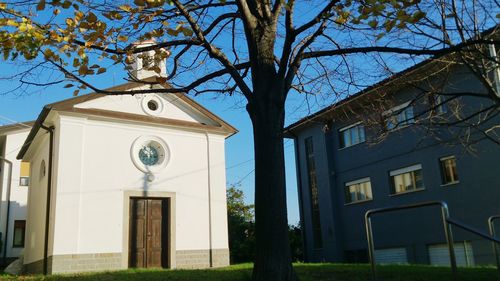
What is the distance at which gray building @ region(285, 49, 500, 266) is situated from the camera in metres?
13.2

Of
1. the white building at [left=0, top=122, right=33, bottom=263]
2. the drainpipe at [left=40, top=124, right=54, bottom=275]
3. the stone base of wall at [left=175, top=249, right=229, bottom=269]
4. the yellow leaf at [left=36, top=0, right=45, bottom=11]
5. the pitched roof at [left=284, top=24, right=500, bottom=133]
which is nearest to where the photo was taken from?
the yellow leaf at [left=36, top=0, right=45, bottom=11]

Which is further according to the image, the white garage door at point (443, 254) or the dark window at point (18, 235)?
the dark window at point (18, 235)

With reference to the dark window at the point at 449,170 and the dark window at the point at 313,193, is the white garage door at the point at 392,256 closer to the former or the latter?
the dark window at the point at 449,170

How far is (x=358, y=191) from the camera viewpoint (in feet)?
82.4

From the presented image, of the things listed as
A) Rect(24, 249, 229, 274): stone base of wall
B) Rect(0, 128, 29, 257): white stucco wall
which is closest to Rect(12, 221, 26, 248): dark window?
Rect(0, 128, 29, 257): white stucco wall

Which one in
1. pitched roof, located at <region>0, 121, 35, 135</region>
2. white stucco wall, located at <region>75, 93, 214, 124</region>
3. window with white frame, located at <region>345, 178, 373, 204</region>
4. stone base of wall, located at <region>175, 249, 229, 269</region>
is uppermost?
pitched roof, located at <region>0, 121, 35, 135</region>

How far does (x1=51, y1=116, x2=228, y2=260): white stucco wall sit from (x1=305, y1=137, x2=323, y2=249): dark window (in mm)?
10292

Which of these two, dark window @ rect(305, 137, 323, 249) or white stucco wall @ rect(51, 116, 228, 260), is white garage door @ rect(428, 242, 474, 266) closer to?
dark window @ rect(305, 137, 323, 249)

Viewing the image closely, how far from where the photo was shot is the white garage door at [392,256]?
2173 cm

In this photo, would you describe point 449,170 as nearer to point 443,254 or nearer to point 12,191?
point 443,254

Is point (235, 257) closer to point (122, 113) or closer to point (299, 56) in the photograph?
point (122, 113)

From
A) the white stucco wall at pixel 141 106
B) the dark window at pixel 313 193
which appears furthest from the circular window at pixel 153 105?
the dark window at pixel 313 193

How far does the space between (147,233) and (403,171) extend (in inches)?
465

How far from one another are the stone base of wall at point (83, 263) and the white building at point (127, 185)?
1.1 inches
